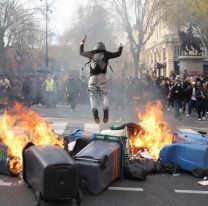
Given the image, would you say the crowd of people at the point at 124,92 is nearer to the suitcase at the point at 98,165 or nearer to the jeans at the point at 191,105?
the jeans at the point at 191,105

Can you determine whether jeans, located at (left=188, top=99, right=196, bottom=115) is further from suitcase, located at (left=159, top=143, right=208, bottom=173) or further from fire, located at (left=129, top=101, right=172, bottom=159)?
suitcase, located at (left=159, top=143, right=208, bottom=173)

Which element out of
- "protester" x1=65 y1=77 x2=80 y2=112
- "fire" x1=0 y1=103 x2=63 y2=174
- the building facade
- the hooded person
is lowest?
"fire" x1=0 y1=103 x2=63 y2=174

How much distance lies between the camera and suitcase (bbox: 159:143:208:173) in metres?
8.29

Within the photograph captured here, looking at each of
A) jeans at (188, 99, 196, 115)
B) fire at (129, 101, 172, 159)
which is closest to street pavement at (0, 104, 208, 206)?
fire at (129, 101, 172, 159)

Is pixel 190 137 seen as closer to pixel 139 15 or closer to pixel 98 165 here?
pixel 98 165

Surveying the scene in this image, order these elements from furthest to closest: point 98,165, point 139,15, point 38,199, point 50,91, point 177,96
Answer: point 139,15 < point 50,91 < point 177,96 < point 98,165 < point 38,199

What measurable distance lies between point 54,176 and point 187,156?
10.5ft

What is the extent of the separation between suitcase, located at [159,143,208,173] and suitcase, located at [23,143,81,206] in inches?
109

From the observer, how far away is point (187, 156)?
27.8 feet

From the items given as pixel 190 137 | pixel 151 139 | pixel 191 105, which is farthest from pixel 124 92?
pixel 190 137

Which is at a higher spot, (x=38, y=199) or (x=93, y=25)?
(x=93, y=25)

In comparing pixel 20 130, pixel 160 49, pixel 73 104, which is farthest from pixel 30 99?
pixel 160 49

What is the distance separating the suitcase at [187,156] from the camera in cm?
829

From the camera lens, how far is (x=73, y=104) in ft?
69.1
